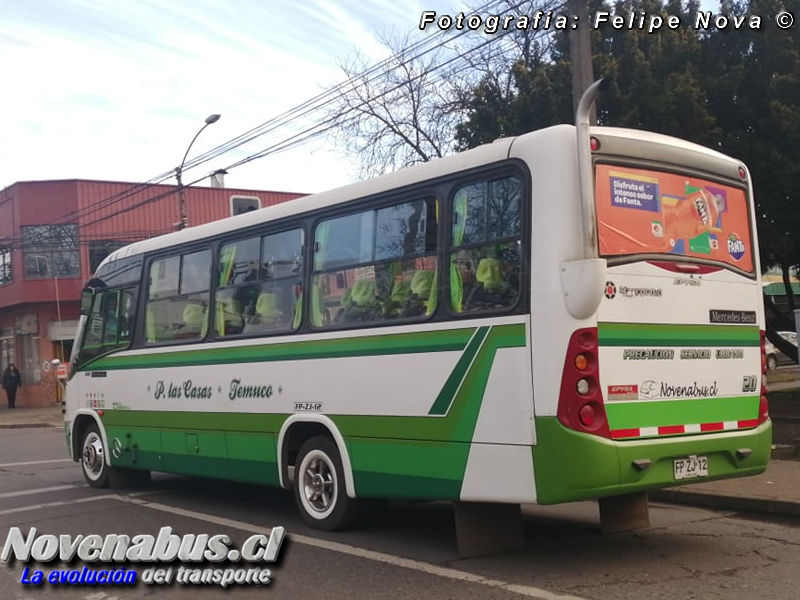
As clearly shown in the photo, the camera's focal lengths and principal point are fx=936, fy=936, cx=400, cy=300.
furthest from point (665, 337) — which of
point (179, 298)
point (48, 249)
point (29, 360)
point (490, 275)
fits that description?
point (29, 360)

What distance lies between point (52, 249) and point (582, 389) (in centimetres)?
3199

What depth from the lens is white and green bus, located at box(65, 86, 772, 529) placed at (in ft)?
20.8

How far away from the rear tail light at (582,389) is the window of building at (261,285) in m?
3.17

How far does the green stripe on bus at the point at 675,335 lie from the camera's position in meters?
6.39

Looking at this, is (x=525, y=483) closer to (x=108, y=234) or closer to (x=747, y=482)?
(x=747, y=482)

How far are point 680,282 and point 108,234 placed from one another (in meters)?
32.0

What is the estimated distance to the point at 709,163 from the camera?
7363 millimetres

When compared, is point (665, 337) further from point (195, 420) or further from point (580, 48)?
point (580, 48)

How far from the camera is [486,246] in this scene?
6867 millimetres

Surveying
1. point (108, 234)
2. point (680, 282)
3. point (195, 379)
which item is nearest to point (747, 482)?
point (680, 282)

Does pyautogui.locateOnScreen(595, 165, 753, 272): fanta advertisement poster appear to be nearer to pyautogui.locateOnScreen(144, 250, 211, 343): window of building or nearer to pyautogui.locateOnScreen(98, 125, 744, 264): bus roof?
pyautogui.locateOnScreen(98, 125, 744, 264): bus roof

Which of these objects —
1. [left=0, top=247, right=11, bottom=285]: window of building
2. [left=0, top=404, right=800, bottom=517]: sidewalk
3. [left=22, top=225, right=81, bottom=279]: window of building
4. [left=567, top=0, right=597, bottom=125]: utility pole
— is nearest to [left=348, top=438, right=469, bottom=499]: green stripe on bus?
[left=0, top=404, right=800, bottom=517]: sidewalk

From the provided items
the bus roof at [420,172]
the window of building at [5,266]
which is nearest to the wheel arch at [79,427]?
the bus roof at [420,172]

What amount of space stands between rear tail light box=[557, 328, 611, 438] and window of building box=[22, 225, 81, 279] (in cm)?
3174
